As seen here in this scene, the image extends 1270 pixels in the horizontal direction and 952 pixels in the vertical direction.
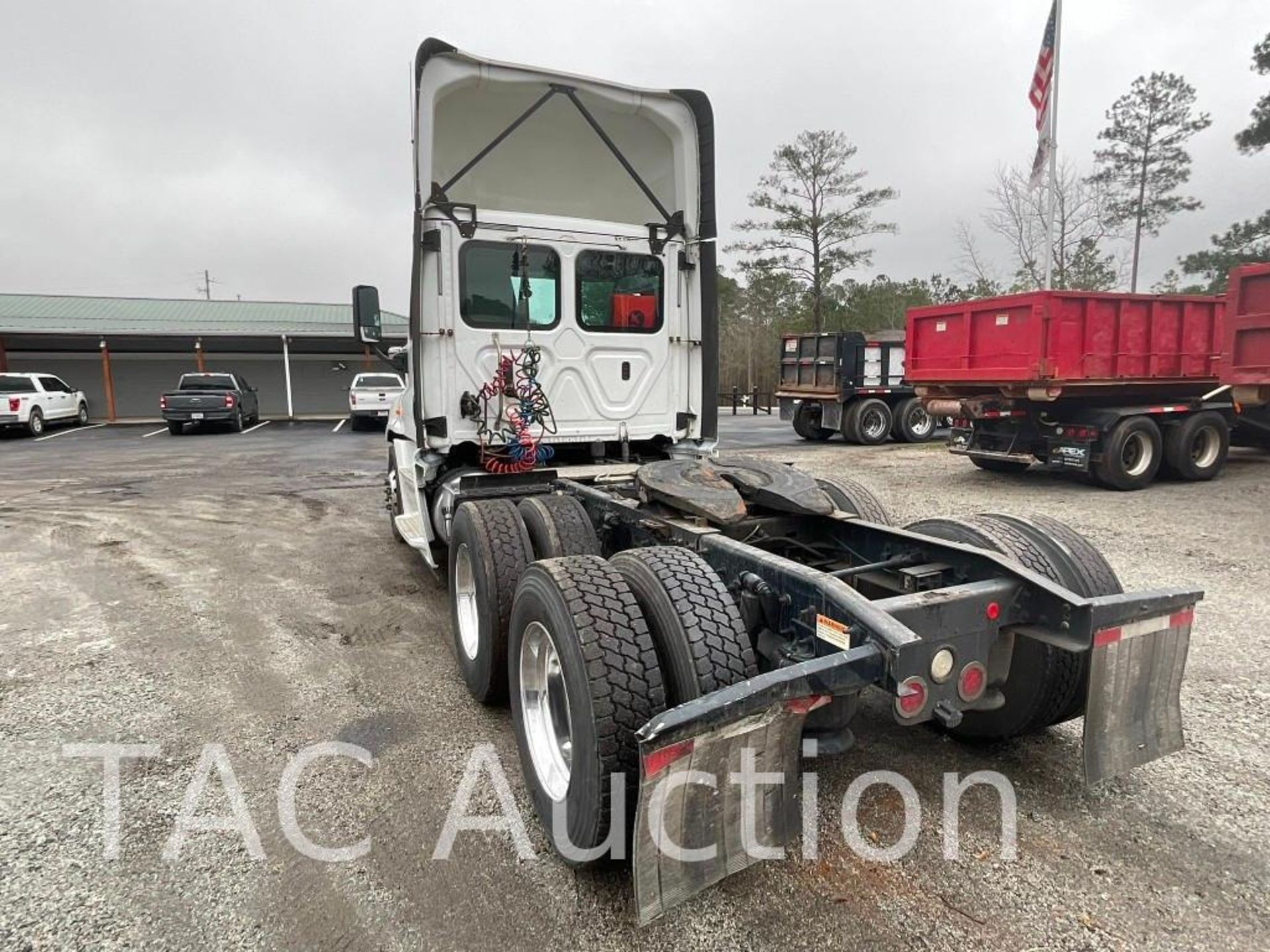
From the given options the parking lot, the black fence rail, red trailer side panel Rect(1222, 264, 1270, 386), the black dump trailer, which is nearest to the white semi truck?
the parking lot

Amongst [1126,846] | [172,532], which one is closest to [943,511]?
[1126,846]

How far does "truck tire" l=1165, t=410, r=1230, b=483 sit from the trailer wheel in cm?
691

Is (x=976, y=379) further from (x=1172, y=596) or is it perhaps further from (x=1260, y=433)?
(x=1172, y=596)

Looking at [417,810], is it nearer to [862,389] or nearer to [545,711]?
[545,711]

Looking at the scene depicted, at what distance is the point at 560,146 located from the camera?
5.24m

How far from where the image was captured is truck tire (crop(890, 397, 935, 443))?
16.8 meters

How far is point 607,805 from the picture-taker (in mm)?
2154

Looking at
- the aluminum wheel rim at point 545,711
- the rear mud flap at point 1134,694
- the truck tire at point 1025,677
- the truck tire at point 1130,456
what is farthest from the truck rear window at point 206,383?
the rear mud flap at point 1134,694

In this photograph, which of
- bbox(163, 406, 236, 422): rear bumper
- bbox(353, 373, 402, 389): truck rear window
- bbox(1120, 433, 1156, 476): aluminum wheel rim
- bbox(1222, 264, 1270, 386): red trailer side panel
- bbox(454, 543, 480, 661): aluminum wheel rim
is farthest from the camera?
bbox(353, 373, 402, 389): truck rear window

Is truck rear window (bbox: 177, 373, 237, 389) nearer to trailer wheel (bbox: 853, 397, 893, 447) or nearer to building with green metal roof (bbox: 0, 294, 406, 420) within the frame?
building with green metal roof (bbox: 0, 294, 406, 420)

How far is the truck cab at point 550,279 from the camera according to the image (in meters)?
4.68

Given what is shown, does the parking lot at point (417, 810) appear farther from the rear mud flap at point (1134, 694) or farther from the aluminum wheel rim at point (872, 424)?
the aluminum wheel rim at point (872, 424)

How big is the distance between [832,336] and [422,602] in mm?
13326

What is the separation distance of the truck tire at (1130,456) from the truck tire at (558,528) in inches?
330
